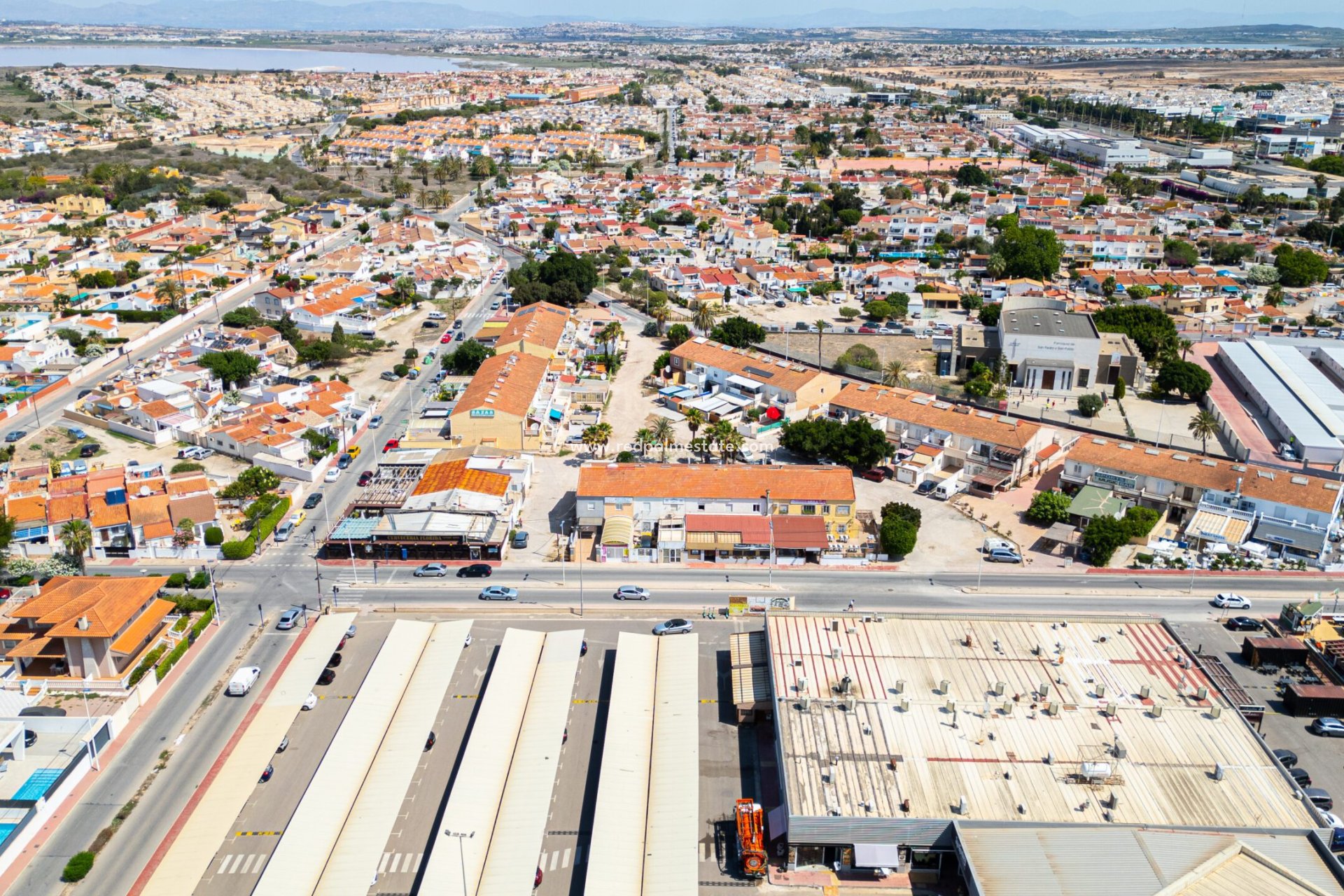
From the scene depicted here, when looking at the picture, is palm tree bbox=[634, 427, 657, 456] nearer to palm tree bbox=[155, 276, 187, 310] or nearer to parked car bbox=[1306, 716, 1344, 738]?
parked car bbox=[1306, 716, 1344, 738]

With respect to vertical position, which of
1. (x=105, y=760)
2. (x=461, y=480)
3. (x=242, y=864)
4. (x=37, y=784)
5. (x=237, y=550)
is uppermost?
(x=461, y=480)

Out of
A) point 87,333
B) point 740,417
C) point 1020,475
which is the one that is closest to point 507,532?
point 740,417

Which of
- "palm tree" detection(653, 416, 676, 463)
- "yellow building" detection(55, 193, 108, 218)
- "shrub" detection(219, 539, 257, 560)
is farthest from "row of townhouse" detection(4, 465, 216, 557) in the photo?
"yellow building" detection(55, 193, 108, 218)

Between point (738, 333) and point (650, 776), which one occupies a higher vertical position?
point (738, 333)

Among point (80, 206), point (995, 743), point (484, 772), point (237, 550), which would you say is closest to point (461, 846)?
point (484, 772)

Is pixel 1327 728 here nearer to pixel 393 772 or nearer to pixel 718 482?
pixel 718 482
